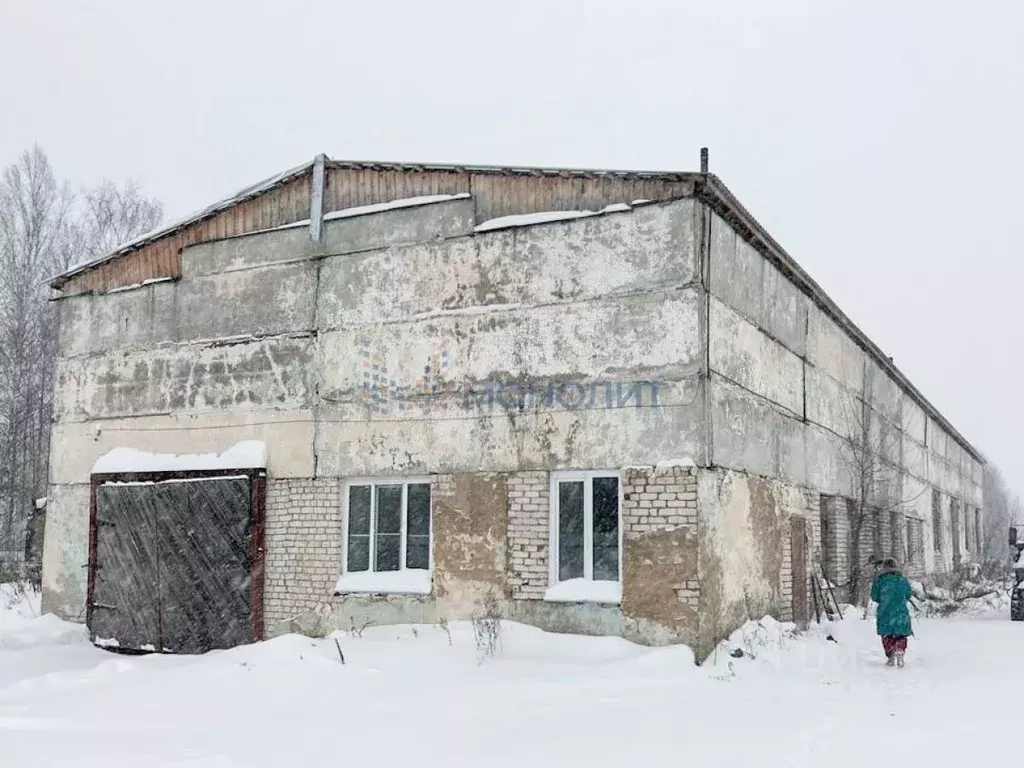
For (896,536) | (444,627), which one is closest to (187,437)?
(444,627)

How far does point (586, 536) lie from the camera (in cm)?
1002

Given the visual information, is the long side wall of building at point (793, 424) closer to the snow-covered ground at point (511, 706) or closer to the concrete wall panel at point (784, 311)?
the concrete wall panel at point (784, 311)

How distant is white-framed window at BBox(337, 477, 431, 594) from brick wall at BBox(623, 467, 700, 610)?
2.43 metres

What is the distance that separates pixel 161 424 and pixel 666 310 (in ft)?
22.9

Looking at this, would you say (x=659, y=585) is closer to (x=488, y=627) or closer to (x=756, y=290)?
(x=488, y=627)

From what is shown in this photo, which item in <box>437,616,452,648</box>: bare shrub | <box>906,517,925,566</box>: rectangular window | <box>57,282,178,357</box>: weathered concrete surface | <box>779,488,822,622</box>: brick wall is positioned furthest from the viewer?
<box>906,517,925,566</box>: rectangular window

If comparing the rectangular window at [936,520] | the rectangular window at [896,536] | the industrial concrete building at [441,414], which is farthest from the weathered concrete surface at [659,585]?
the rectangular window at [936,520]

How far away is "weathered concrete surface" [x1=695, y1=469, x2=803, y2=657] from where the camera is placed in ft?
31.2

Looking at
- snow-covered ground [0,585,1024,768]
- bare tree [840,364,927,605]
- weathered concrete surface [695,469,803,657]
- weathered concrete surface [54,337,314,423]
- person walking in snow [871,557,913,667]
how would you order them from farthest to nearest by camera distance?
bare tree [840,364,927,605] < weathered concrete surface [54,337,314,423] < person walking in snow [871,557,913,667] < weathered concrete surface [695,469,803,657] < snow-covered ground [0,585,1024,768]

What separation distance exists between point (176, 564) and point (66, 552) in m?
2.31

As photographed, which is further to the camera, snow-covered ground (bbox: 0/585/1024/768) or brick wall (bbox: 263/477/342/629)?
brick wall (bbox: 263/477/342/629)

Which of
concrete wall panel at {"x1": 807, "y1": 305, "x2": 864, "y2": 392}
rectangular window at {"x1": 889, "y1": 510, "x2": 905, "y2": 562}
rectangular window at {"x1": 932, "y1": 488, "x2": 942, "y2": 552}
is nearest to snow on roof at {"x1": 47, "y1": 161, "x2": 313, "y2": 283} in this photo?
concrete wall panel at {"x1": 807, "y1": 305, "x2": 864, "y2": 392}

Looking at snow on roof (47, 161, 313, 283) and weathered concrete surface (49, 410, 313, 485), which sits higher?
snow on roof (47, 161, 313, 283)

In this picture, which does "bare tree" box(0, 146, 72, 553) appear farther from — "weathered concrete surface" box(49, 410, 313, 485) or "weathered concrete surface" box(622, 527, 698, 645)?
"weathered concrete surface" box(622, 527, 698, 645)
